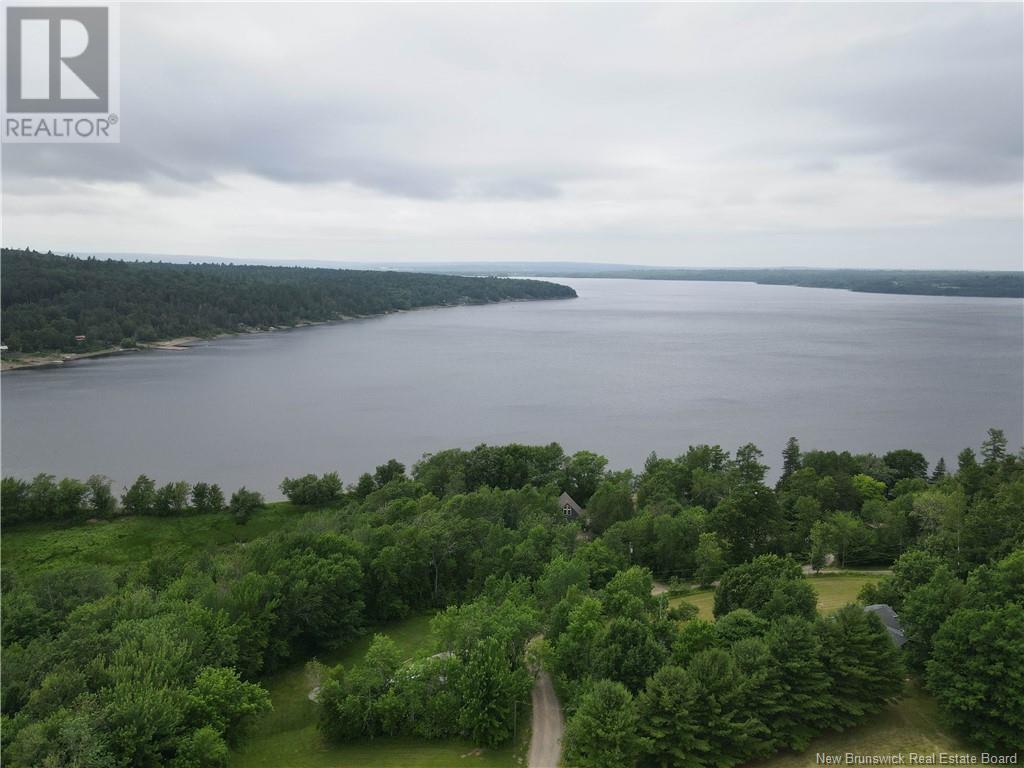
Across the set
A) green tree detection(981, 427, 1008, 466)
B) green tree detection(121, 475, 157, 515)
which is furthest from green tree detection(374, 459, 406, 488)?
green tree detection(981, 427, 1008, 466)

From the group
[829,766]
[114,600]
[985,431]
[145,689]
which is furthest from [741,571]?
[985,431]

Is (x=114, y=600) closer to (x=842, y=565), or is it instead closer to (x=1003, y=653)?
(x=1003, y=653)

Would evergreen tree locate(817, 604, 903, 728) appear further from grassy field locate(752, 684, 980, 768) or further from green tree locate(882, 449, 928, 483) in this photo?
green tree locate(882, 449, 928, 483)

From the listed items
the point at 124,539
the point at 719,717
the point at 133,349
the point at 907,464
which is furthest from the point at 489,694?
Answer: the point at 133,349

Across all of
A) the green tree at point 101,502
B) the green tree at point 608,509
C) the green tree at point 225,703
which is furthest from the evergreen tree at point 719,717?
the green tree at point 101,502

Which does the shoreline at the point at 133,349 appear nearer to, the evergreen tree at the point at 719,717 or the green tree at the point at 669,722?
the green tree at the point at 669,722
